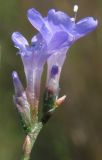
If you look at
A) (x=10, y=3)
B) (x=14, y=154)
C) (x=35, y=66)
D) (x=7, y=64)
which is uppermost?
(x=35, y=66)

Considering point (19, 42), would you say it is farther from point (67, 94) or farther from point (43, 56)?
point (67, 94)

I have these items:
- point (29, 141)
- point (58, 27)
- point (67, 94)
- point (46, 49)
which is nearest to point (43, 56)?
point (46, 49)

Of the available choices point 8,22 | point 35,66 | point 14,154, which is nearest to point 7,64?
point 8,22

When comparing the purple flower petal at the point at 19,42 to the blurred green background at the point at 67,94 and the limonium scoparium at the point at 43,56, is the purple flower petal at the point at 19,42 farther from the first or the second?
the blurred green background at the point at 67,94

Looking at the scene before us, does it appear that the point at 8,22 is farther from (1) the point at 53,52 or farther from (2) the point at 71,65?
(1) the point at 53,52

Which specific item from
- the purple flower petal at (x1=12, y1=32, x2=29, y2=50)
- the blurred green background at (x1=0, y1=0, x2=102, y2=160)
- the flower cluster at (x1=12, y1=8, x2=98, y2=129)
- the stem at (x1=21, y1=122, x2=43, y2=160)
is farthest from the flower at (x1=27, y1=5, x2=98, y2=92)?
the blurred green background at (x1=0, y1=0, x2=102, y2=160)

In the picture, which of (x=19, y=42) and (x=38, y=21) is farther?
(x=19, y=42)
